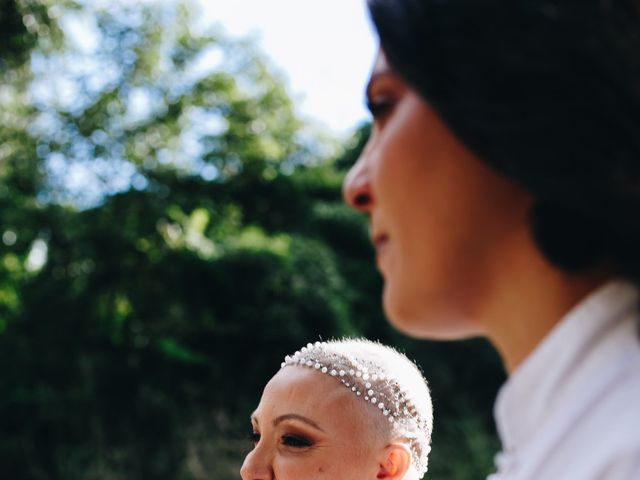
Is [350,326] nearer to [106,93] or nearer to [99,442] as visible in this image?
[99,442]

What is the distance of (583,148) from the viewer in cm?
93

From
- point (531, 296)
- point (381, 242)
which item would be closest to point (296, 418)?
point (381, 242)

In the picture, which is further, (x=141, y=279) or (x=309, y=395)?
(x=141, y=279)

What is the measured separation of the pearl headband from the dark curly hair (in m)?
1.80

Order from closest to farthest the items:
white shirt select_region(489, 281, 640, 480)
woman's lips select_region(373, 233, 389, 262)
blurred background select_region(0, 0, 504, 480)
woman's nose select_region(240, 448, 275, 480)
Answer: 1. white shirt select_region(489, 281, 640, 480)
2. woman's lips select_region(373, 233, 389, 262)
3. woman's nose select_region(240, 448, 275, 480)
4. blurred background select_region(0, 0, 504, 480)

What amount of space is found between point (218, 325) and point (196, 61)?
5230 mm

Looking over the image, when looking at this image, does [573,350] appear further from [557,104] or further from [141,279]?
[141,279]

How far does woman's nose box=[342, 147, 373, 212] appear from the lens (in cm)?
111

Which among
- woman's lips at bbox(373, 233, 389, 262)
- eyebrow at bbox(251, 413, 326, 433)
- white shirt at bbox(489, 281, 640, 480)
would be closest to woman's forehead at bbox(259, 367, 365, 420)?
eyebrow at bbox(251, 413, 326, 433)

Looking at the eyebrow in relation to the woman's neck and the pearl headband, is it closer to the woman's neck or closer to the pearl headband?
the pearl headband

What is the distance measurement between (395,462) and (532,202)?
1886 millimetres

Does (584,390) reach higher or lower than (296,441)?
higher

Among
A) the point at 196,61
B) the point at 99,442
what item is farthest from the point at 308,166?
the point at 99,442

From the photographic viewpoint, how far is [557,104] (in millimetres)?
929
